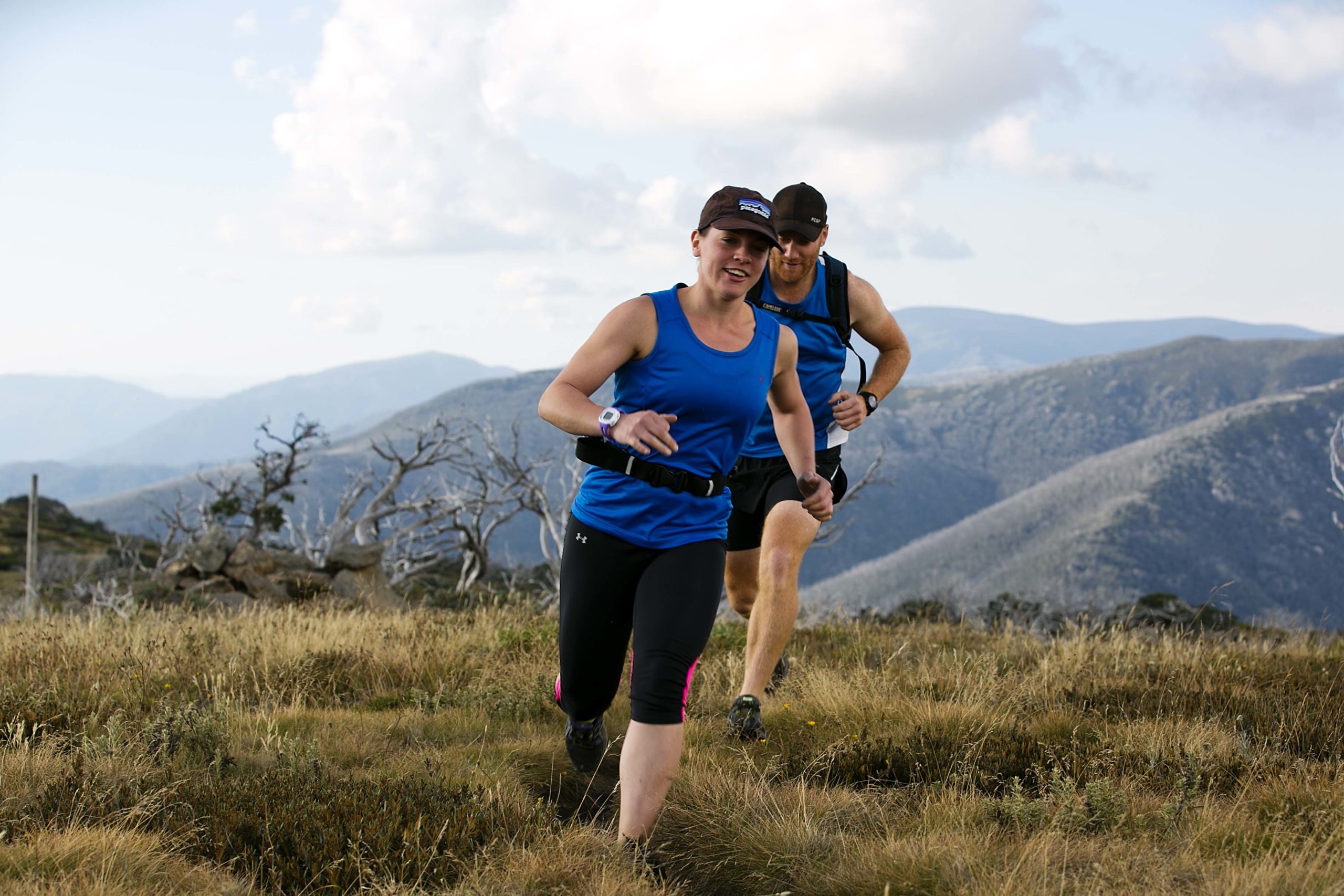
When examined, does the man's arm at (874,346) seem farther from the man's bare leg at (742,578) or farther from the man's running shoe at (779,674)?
the man's running shoe at (779,674)

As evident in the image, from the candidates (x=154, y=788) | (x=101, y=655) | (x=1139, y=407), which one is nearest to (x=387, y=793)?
(x=154, y=788)

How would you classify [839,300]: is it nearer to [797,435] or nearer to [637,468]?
[797,435]

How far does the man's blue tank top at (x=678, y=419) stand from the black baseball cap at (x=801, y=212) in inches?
60.3

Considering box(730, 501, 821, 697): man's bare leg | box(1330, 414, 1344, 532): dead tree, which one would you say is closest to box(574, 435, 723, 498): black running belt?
box(730, 501, 821, 697): man's bare leg

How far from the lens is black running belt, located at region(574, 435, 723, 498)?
3449 millimetres

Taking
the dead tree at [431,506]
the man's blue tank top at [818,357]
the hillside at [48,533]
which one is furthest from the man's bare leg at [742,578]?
the hillside at [48,533]

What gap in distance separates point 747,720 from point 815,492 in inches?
45.5

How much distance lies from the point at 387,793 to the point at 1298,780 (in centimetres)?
326

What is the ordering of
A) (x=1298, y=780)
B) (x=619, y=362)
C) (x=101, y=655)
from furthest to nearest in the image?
(x=101, y=655) → (x=1298, y=780) → (x=619, y=362)

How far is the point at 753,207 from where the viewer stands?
351 cm

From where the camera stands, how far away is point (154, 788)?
3574mm

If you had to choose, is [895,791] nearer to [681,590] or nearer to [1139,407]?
[681,590]

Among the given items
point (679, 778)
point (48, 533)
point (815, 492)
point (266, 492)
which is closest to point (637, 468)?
point (815, 492)

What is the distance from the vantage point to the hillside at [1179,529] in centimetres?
8819
